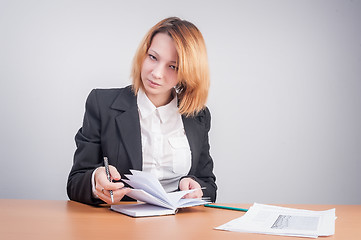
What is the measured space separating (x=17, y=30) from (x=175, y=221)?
5.74 ft

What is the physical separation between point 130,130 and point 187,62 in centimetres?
37

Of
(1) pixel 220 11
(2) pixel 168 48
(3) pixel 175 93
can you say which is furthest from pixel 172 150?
(1) pixel 220 11

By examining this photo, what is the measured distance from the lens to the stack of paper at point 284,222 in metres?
1.16

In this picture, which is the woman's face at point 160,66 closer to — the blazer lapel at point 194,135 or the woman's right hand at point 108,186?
the blazer lapel at point 194,135

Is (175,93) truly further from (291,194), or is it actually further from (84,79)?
(291,194)

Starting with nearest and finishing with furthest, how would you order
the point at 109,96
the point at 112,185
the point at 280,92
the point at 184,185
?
the point at 112,185 < the point at 184,185 < the point at 109,96 < the point at 280,92

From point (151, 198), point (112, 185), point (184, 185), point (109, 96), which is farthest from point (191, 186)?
point (109, 96)

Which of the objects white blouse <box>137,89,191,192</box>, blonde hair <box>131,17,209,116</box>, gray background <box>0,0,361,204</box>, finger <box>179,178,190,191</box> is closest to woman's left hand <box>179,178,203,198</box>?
finger <box>179,178,190,191</box>

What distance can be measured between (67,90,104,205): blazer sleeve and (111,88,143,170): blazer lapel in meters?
0.10

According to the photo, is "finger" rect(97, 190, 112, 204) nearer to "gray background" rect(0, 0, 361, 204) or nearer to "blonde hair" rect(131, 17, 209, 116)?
"blonde hair" rect(131, 17, 209, 116)

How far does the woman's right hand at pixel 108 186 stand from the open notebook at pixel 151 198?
3cm

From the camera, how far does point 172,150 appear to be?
6.26 feet

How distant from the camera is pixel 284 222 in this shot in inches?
50.1

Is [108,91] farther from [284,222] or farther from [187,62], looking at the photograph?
[284,222]
